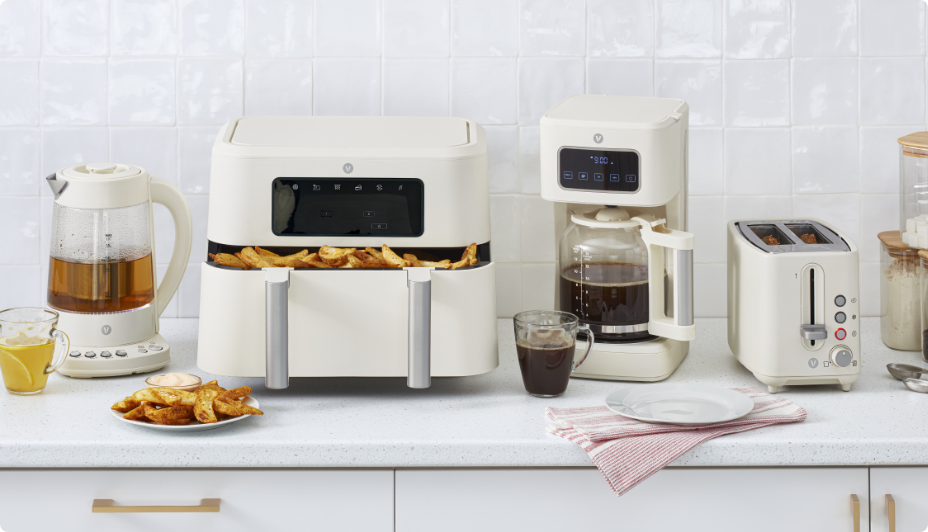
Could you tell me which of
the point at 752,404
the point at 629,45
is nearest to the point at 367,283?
the point at 752,404

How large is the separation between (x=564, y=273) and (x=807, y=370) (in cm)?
38

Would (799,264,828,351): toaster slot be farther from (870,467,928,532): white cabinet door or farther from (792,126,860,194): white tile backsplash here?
(792,126,860,194): white tile backsplash

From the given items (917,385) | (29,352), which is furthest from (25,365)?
(917,385)

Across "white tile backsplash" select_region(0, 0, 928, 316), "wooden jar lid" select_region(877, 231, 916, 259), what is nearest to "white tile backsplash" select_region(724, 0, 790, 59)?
"white tile backsplash" select_region(0, 0, 928, 316)

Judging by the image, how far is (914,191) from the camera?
1.36 metres

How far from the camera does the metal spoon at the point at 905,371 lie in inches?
48.0

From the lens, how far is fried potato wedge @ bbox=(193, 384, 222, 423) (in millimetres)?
1053

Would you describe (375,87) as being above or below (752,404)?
→ above

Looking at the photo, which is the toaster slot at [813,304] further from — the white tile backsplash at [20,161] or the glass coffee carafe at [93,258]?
the white tile backsplash at [20,161]

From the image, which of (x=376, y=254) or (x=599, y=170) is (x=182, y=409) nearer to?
(x=376, y=254)

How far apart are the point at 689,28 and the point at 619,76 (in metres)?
0.15

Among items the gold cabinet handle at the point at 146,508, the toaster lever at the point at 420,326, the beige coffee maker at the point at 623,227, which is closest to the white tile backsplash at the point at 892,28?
the beige coffee maker at the point at 623,227

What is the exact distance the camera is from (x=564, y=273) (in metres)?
1.30

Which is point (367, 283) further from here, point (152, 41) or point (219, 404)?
point (152, 41)
